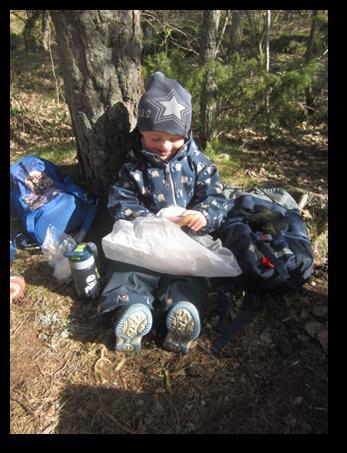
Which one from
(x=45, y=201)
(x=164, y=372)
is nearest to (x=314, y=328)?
(x=164, y=372)

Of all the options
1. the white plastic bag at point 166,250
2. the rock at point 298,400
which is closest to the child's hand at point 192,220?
the white plastic bag at point 166,250

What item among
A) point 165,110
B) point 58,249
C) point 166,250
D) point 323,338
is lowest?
point 323,338

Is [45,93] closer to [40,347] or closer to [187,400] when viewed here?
[40,347]

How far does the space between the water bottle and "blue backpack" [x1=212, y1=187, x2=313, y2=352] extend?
3.22ft

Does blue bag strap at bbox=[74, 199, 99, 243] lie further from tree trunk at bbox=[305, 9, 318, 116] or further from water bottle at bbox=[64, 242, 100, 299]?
tree trunk at bbox=[305, 9, 318, 116]

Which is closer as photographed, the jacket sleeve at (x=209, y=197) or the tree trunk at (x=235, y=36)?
the jacket sleeve at (x=209, y=197)

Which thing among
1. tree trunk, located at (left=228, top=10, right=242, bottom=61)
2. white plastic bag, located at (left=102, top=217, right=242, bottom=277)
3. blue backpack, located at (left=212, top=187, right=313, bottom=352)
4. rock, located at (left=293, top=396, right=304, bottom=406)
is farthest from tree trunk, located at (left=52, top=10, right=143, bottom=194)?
tree trunk, located at (left=228, top=10, right=242, bottom=61)

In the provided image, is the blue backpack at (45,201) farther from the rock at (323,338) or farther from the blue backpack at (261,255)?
the rock at (323,338)

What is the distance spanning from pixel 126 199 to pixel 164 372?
1.32 metres

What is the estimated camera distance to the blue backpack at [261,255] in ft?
8.23

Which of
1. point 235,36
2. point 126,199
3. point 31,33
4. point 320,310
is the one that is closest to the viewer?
point 320,310

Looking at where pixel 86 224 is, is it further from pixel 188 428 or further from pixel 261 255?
pixel 188 428

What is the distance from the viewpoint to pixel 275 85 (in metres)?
3.95

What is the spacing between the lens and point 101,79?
276cm
